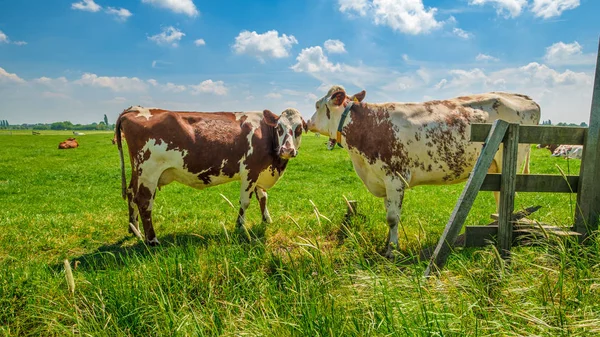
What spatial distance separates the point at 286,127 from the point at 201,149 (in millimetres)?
1581

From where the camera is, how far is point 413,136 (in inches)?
236

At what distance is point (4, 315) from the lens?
3.74m

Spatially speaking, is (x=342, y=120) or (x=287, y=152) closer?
(x=342, y=120)

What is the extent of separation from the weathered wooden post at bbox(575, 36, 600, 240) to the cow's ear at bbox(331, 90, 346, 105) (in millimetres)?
3280

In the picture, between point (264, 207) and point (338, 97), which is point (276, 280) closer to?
point (338, 97)

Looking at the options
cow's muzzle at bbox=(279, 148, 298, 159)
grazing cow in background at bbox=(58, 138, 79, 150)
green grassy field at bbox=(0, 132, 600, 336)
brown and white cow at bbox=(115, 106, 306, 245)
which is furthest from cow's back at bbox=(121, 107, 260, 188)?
grazing cow in background at bbox=(58, 138, 79, 150)

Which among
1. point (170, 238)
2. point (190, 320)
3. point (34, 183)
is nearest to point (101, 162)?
point (34, 183)

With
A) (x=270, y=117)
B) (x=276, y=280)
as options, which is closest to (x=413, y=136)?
(x=270, y=117)

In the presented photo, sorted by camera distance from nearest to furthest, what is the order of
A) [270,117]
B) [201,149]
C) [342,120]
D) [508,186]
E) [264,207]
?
1. [508,186]
2. [342,120]
3. [201,149]
4. [270,117]
5. [264,207]

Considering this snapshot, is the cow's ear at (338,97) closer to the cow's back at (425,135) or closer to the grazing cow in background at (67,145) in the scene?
the cow's back at (425,135)

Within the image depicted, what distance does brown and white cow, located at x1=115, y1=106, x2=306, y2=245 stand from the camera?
21.5 feet

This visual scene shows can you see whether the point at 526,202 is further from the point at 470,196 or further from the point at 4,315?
the point at 4,315

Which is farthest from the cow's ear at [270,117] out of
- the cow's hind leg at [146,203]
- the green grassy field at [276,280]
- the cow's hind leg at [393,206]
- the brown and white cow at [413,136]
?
the cow's hind leg at [393,206]

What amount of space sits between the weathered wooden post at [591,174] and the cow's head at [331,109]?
3.30m
